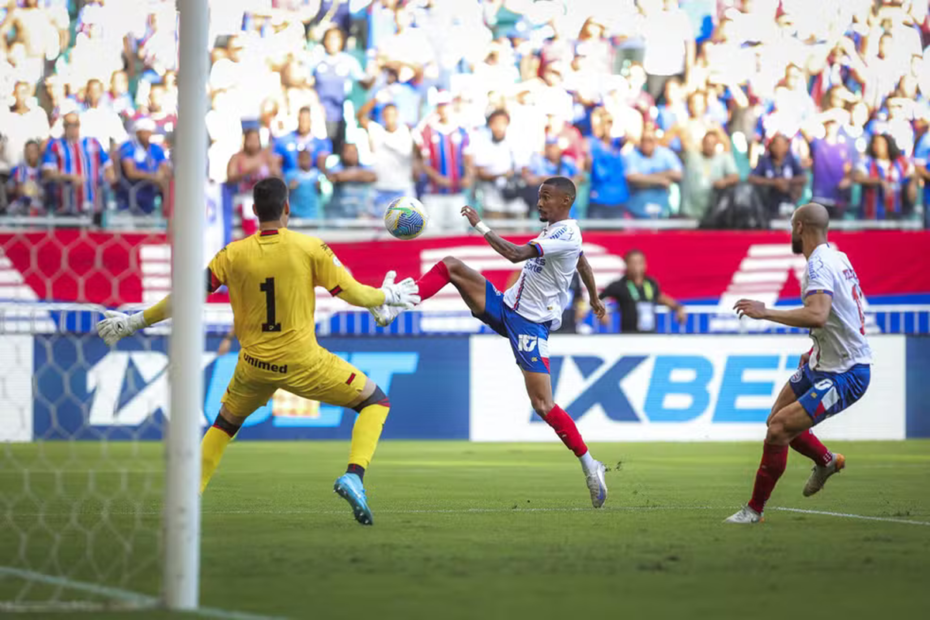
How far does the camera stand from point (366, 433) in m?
7.77

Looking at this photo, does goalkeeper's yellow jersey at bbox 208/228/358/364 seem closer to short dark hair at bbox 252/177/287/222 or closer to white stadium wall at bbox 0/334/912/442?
short dark hair at bbox 252/177/287/222

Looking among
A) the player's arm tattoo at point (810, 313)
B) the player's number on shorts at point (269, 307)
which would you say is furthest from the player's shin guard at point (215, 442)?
the player's arm tattoo at point (810, 313)

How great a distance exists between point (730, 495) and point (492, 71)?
9513mm

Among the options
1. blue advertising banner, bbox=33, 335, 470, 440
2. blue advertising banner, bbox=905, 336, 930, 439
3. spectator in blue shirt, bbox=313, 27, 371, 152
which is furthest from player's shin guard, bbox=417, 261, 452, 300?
blue advertising banner, bbox=905, 336, 930, 439

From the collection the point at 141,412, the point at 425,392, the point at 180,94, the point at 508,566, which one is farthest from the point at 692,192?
the point at 180,94

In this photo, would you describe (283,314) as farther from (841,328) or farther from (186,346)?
(841,328)

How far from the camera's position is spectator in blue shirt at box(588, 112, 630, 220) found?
55.9ft

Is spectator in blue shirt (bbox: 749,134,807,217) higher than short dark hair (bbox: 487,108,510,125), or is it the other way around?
short dark hair (bbox: 487,108,510,125)

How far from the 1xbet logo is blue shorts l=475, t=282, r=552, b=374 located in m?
6.92

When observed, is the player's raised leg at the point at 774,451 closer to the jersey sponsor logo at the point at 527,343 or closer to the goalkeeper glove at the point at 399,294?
the jersey sponsor logo at the point at 527,343

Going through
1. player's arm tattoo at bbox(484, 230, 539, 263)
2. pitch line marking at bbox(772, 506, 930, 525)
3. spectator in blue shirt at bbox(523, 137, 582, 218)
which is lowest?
pitch line marking at bbox(772, 506, 930, 525)

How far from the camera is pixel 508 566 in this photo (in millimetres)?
5922

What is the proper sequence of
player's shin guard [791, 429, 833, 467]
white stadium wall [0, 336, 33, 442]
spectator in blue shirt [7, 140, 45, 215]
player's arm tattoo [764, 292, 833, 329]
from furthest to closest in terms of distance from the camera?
spectator in blue shirt [7, 140, 45, 215]
white stadium wall [0, 336, 33, 442]
player's shin guard [791, 429, 833, 467]
player's arm tattoo [764, 292, 833, 329]

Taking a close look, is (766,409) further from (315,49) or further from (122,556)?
(122,556)
